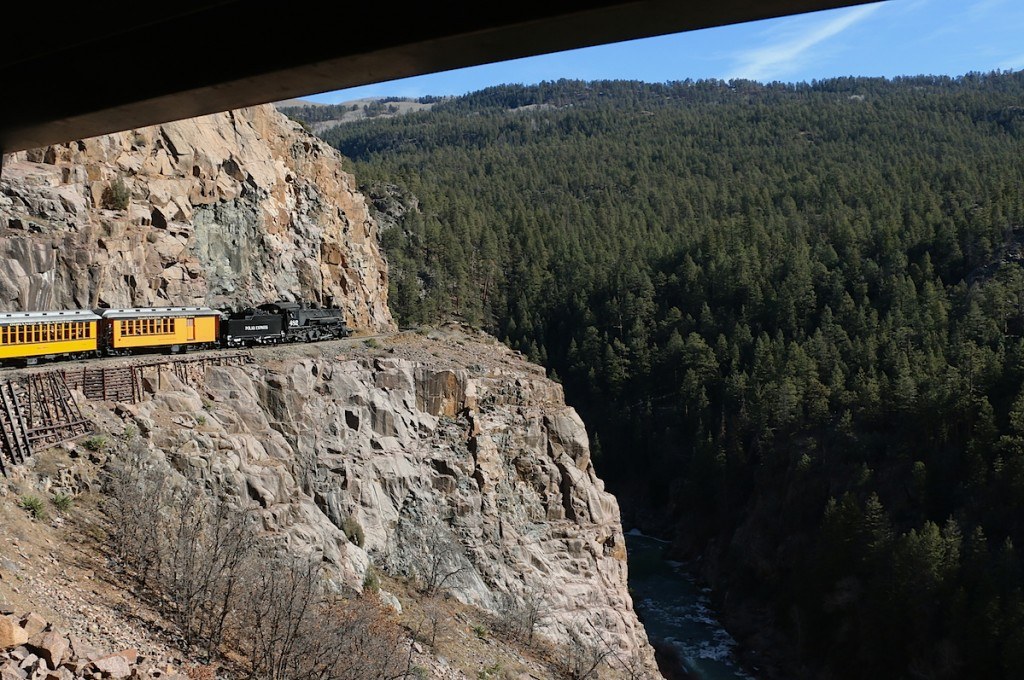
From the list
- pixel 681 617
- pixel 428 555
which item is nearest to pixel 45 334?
pixel 428 555

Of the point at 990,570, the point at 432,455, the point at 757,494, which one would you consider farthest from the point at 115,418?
the point at 757,494

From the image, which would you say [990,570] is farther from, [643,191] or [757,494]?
[643,191]

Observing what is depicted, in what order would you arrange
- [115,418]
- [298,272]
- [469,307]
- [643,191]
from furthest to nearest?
[643,191]
[469,307]
[298,272]
[115,418]

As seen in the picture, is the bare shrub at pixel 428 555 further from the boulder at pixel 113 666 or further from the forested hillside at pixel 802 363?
the forested hillside at pixel 802 363

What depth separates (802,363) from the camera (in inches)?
2717

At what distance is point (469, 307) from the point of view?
98812 millimetres

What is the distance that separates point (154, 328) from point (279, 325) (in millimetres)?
5866

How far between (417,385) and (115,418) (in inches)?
426

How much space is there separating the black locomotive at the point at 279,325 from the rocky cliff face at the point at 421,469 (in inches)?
111

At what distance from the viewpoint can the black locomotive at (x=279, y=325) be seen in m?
29.1

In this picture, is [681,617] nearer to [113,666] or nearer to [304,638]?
[304,638]

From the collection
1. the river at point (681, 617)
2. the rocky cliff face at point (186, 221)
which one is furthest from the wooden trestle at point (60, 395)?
the river at point (681, 617)

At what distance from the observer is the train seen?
22.4 metres

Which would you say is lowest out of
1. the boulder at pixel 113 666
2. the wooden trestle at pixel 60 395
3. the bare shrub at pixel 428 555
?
the bare shrub at pixel 428 555
